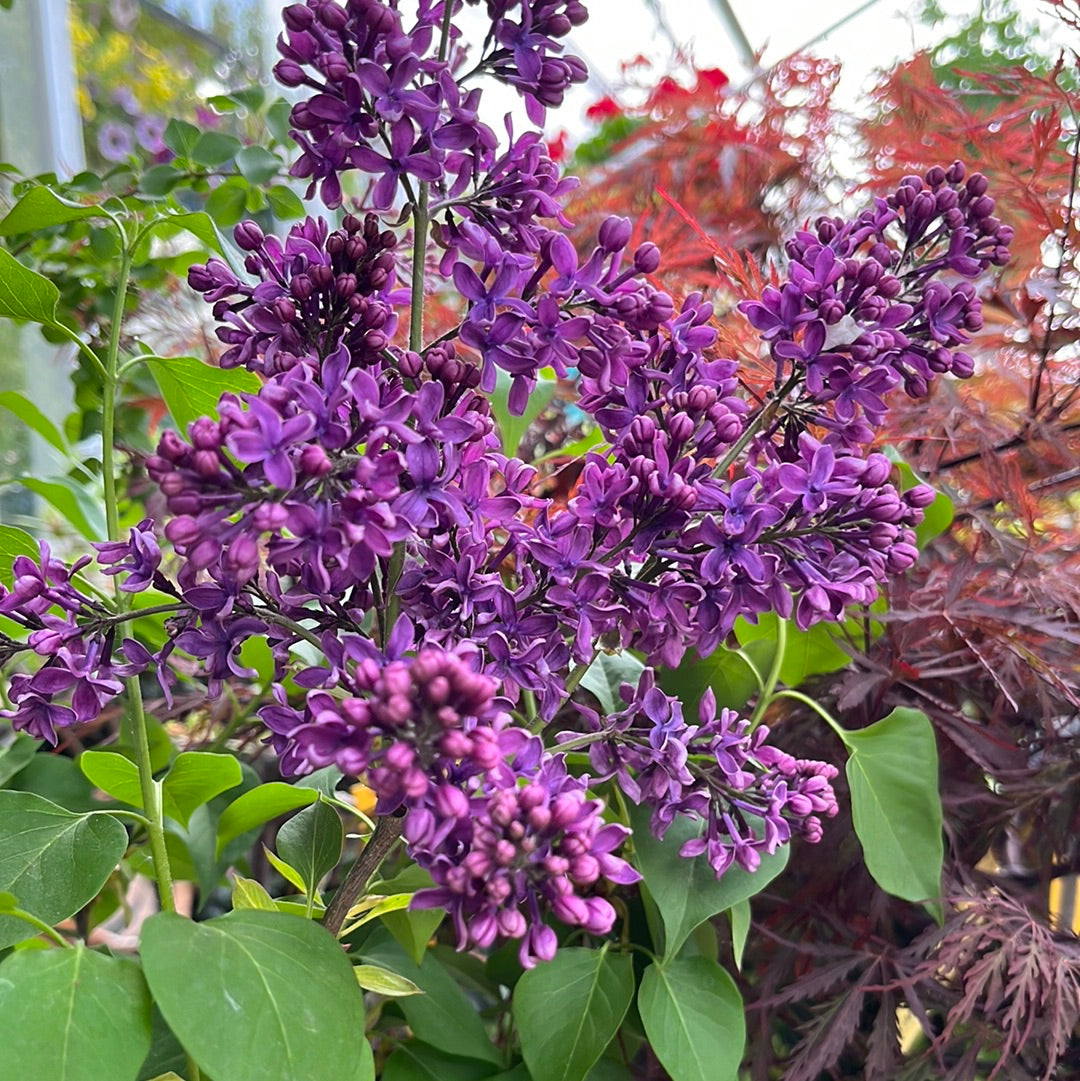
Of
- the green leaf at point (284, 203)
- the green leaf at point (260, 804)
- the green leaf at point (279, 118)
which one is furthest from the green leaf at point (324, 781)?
the green leaf at point (279, 118)

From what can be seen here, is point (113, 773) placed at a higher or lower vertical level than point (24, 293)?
lower

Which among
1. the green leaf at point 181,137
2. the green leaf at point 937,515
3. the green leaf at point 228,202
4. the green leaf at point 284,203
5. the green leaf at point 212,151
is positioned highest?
the green leaf at point 181,137

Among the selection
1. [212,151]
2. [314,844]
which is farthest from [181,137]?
[314,844]

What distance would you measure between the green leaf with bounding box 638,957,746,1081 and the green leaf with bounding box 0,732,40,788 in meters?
0.38

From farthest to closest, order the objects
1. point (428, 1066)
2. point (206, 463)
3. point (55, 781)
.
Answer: point (55, 781)
point (428, 1066)
point (206, 463)

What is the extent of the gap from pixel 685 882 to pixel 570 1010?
3.2 inches

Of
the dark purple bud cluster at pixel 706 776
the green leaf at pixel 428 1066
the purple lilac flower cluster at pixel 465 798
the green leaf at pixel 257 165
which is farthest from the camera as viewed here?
the green leaf at pixel 257 165

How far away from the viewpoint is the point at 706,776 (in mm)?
330

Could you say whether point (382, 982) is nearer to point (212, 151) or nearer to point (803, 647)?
point (803, 647)

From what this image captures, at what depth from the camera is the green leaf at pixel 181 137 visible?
56 cm

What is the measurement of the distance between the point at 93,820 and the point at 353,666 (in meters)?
0.14

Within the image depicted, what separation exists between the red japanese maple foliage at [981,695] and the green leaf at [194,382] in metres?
0.25

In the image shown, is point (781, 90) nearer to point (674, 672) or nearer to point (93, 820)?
point (674, 672)

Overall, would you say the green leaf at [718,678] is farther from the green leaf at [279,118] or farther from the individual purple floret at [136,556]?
the green leaf at [279,118]
